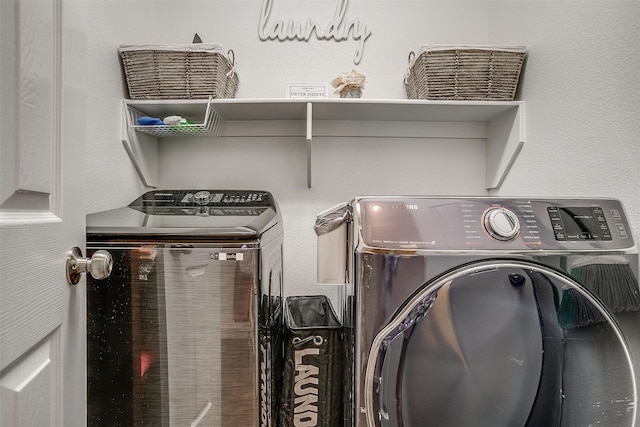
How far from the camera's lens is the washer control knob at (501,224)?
77cm

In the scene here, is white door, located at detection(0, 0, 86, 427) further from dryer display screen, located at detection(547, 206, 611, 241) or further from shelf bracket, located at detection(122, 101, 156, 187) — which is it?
dryer display screen, located at detection(547, 206, 611, 241)

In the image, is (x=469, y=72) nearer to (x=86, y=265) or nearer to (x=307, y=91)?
(x=307, y=91)

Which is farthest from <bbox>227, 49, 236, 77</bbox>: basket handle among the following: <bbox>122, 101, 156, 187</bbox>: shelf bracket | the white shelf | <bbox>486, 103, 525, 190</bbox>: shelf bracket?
<bbox>486, 103, 525, 190</bbox>: shelf bracket

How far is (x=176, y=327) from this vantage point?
0.85 m

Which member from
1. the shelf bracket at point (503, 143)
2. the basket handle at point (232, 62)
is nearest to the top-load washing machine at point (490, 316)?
the shelf bracket at point (503, 143)

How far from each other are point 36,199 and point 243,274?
0.43 metres

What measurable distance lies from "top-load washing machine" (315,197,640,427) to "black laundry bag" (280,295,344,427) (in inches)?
10.8

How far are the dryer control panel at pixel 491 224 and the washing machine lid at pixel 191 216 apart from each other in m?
0.32

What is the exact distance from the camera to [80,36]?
70 cm

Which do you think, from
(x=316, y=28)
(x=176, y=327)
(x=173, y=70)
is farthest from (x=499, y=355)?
(x=316, y=28)

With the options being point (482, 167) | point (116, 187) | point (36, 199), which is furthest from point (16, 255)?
point (482, 167)

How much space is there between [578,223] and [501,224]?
19 cm

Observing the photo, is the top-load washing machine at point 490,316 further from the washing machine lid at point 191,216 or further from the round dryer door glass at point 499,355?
the washing machine lid at point 191,216

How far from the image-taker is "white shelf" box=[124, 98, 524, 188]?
1.32 m
